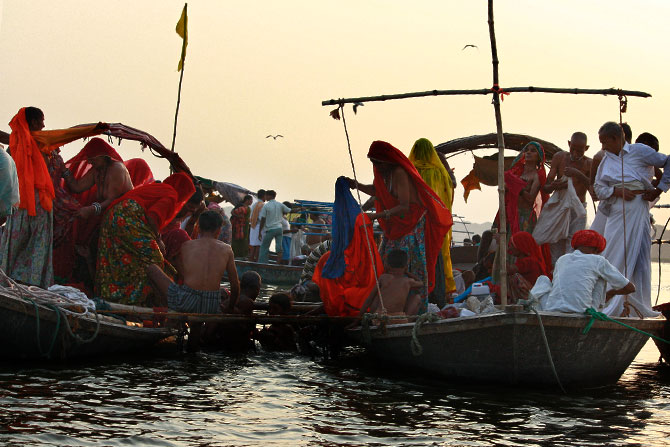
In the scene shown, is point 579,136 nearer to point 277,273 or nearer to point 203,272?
point 203,272

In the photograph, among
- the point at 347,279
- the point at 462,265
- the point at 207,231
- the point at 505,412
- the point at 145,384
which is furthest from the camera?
the point at 462,265

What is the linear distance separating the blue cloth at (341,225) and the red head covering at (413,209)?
28cm

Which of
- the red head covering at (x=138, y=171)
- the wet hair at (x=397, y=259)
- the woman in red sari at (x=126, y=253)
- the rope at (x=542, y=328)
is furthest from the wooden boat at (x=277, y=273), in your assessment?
the rope at (x=542, y=328)

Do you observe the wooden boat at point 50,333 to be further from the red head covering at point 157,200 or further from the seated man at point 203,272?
the red head covering at point 157,200

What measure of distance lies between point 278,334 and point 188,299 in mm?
1299

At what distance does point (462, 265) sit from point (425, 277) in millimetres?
12331

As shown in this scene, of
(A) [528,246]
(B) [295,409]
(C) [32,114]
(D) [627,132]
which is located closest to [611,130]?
(D) [627,132]

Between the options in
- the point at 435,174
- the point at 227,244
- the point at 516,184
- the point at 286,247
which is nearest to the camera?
the point at 227,244

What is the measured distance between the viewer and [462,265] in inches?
815

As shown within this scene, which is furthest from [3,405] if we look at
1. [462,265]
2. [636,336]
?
[462,265]

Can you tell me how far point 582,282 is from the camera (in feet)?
21.6

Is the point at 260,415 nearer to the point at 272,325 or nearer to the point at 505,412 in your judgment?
the point at 505,412

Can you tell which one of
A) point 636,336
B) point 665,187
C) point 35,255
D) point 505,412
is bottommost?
point 505,412

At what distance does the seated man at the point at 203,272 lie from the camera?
7.98 meters
